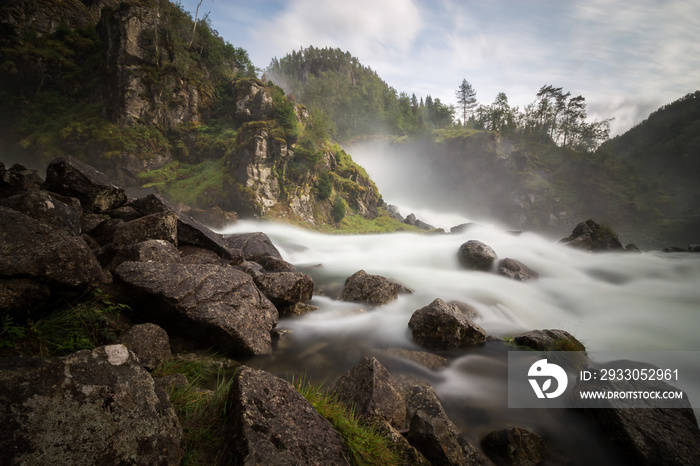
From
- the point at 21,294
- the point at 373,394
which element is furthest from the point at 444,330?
the point at 21,294

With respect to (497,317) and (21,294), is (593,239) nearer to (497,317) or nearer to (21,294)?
(497,317)

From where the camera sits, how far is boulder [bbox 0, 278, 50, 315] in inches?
118

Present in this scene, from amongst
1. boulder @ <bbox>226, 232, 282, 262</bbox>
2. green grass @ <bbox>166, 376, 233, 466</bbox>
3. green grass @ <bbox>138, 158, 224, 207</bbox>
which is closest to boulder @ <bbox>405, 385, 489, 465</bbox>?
green grass @ <bbox>166, 376, 233, 466</bbox>

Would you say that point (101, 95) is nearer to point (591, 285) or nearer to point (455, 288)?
point (455, 288)

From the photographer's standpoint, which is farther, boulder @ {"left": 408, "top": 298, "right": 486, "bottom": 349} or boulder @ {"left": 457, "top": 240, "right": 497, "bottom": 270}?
boulder @ {"left": 457, "top": 240, "right": 497, "bottom": 270}

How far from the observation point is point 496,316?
9.22 metres

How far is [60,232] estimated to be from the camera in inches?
153

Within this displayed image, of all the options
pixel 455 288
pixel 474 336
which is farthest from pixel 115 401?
pixel 455 288

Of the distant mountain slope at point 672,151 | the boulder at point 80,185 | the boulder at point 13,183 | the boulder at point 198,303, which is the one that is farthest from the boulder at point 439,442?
the distant mountain slope at point 672,151

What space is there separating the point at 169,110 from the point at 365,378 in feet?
118

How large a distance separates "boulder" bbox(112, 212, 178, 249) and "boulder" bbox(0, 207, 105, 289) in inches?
113

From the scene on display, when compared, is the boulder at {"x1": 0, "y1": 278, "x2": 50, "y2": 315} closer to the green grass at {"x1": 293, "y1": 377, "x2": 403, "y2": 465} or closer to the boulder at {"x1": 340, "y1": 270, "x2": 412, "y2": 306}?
the green grass at {"x1": 293, "y1": 377, "x2": 403, "y2": 465}

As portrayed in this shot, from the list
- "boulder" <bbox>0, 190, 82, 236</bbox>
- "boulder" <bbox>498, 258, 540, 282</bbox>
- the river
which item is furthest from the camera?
"boulder" <bbox>498, 258, 540, 282</bbox>

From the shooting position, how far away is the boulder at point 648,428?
149 inches
